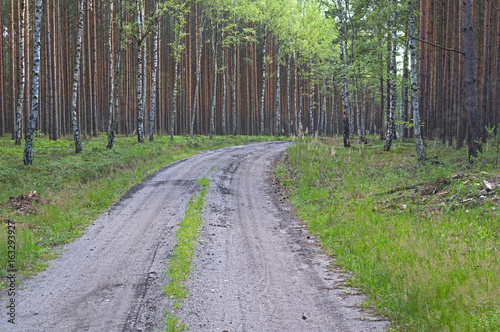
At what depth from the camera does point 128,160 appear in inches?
736

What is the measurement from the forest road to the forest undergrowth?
0.49 metres

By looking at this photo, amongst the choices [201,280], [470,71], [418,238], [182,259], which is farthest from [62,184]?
[470,71]

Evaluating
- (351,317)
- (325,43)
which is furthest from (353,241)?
(325,43)

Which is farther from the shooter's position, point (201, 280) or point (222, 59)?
point (222, 59)

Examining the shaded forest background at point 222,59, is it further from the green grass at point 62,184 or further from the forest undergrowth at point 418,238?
the forest undergrowth at point 418,238

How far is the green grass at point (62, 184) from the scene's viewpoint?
306 inches

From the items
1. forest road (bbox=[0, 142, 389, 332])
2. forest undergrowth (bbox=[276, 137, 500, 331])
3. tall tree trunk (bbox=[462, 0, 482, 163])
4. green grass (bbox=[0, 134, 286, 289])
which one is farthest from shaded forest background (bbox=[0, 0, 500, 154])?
forest road (bbox=[0, 142, 389, 332])

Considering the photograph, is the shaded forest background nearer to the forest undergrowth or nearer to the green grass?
the green grass

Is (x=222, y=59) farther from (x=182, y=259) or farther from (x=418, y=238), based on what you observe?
(x=418, y=238)

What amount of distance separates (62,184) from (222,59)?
31.8m

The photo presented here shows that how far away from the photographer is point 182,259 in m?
6.84

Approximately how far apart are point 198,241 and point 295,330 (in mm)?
3979

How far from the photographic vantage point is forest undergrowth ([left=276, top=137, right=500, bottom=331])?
4.59 meters

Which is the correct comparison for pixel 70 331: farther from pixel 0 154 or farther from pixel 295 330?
pixel 0 154
